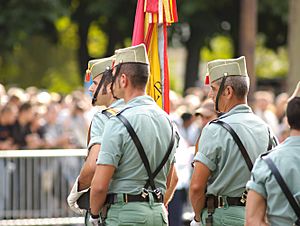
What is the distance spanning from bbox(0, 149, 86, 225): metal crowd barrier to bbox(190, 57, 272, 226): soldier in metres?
6.04

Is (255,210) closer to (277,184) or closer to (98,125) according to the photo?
(277,184)

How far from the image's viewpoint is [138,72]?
706 cm

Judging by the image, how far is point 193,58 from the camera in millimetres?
29672

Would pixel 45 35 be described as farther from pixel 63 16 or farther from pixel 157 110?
pixel 157 110

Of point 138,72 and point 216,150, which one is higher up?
point 138,72

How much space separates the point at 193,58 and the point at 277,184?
24037 mm

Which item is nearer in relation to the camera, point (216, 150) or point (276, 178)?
point (276, 178)

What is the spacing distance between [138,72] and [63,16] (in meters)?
19.2

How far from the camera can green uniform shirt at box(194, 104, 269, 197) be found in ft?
23.7

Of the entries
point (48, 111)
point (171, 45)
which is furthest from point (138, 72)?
point (171, 45)

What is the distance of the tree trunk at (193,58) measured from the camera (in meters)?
28.6

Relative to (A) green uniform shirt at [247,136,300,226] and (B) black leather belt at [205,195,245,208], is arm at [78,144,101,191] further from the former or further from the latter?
(A) green uniform shirt at [247,136,300,226]

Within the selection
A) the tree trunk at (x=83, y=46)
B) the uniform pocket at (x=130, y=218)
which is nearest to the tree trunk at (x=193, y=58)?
the tree trunk at (x=83, y=46)

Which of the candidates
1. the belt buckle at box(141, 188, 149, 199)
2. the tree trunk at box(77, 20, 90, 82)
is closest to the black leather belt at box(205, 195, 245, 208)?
the belt buckle at box(141, 188, 149, 199)
